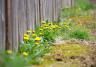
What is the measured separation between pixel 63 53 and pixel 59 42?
87cm

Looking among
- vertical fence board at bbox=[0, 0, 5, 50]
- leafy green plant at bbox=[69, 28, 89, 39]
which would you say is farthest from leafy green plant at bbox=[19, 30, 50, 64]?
leafy green plant at bbox=[69, 28, 89, 39]

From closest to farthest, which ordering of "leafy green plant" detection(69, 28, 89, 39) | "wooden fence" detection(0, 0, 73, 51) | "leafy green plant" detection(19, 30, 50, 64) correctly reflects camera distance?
"wooden fence" detection(0, 0, 73, 51)
"leafy green plant" detection(19, 30, 50, 64)
"leafy green plant" detection(69, 28, 89, 39)

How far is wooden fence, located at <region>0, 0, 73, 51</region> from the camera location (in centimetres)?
624

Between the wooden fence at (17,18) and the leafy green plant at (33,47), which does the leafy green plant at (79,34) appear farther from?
the leafy green plant at (33,47)

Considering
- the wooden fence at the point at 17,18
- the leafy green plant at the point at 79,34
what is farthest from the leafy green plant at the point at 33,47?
the leafy green plant at the point at 79,34

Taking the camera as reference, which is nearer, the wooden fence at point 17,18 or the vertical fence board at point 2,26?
the vertical fence board at point 2,26

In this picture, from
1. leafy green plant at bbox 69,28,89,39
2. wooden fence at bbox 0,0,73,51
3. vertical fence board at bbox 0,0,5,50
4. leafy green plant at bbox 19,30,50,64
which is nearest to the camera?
vertical fence board at bbox 0,0,5,50

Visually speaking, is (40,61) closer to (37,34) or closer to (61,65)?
(61,65)

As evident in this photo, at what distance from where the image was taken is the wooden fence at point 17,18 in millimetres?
6238

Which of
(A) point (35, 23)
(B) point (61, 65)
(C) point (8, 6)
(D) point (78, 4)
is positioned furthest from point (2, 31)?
(D) point (78, 4)

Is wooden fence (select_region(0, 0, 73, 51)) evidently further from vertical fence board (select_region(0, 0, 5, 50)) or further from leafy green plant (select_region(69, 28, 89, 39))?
leafy green plant (select_region(69, 28, 89, 39))

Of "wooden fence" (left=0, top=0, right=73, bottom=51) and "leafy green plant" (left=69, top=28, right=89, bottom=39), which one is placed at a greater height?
"wooden fence" (left=0, top=0, right=73, bottom=51)

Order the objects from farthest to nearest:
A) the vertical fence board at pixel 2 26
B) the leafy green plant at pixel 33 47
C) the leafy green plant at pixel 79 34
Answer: the leafy green plant at pixel 79 34
the leafy green plant at pixel 33 47
the vertical fence board at pixel 2 26

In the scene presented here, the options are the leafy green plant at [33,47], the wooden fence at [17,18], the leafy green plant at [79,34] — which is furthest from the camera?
the leafy green plant at [79,34]
